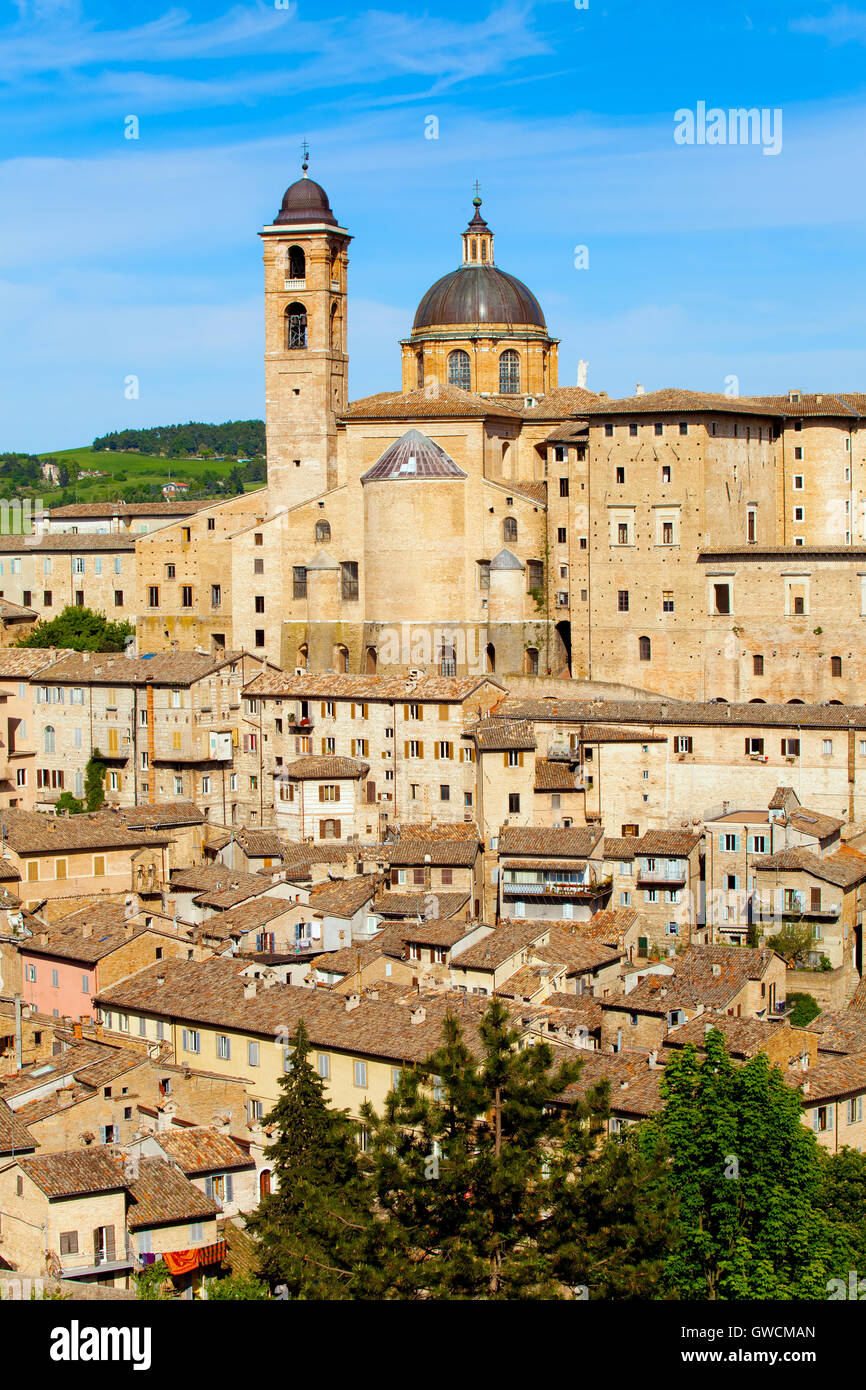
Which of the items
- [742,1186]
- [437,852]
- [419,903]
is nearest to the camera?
[742,1186]

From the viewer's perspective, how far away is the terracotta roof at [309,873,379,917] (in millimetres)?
41406

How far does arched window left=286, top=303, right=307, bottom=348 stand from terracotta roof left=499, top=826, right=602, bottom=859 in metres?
21.7

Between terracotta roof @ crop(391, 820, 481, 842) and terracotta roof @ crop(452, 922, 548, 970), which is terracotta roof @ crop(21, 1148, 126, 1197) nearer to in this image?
terracotta roof @ crop(452, 922, 548, 970)

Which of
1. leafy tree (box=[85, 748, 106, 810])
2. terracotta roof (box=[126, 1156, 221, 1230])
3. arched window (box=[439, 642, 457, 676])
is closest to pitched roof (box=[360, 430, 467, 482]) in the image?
arched window (box=[439, 642, 457, 676])

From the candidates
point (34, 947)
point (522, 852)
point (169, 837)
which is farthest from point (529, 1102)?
point (169, 837)

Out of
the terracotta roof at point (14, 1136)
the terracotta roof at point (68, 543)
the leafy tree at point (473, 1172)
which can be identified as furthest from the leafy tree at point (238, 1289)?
the terracotta roof at point (68, 543)

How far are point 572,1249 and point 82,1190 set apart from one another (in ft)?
30.7

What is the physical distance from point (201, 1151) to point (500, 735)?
19.4 metres

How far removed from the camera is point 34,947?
3794 cm

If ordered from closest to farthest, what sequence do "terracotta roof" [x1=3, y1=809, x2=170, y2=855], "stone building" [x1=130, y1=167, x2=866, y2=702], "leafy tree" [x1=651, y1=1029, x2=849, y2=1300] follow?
"leafy tree" [x1=651, y1=1029, x2=849, y2=1300]
"terracotta roof" [x1=3, y1=809, x2=170, y2=855]
"stone building" [x1=130, y1=167, x2=866, y2=702]

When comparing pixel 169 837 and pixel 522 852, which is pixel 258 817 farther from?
pixel 522 852

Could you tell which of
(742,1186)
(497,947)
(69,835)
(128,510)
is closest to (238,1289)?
(742,1186)

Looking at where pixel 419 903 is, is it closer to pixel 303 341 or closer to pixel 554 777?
pixel 554 777

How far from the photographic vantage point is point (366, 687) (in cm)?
4894
